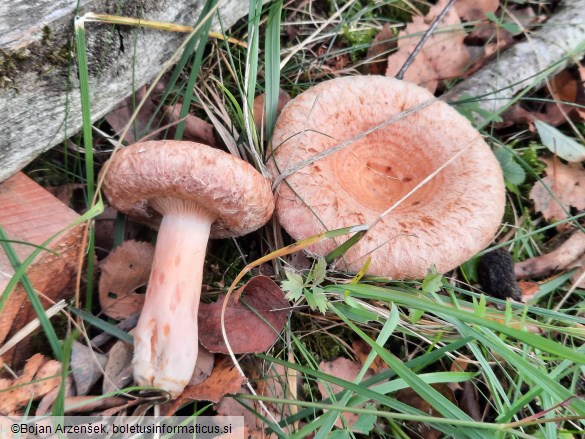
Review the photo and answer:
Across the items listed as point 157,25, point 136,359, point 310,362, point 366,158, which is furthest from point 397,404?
point 157,25

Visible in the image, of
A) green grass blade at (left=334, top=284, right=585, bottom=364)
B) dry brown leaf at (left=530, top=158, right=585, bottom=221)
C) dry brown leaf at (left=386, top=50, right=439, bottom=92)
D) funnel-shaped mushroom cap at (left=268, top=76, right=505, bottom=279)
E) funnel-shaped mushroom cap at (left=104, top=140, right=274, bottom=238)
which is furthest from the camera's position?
dry brown leaf at (left=386, top=50, right=439, bottom=92)

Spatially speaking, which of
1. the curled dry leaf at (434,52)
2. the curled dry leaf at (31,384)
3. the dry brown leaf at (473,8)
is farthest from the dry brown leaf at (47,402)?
the dry brown leaf at (473,8)

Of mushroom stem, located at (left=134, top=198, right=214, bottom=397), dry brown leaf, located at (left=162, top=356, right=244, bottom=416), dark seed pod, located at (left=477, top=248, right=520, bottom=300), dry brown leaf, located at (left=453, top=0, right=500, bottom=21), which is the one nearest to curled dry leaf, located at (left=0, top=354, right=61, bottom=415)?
mushroom stem, located at (left=134, top=198, right=214, bottom=397)

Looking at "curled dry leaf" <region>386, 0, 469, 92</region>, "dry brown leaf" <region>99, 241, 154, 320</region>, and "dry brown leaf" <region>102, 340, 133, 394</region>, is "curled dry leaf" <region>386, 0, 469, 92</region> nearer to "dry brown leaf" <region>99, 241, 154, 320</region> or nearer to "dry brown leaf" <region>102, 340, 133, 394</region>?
"dry brown leaf" <region>99, 241, 154, 320</region>

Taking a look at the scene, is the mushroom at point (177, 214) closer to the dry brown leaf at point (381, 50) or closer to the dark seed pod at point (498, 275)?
the dark seed pod at point (498, 275)

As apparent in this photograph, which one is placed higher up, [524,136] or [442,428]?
[524,136]

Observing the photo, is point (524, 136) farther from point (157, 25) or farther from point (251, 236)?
point (157, 25)

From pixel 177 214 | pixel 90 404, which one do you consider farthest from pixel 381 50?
pixel 90 404
